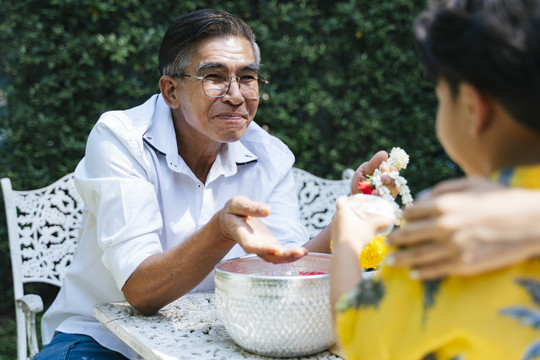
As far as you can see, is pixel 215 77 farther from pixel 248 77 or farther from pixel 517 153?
pixel 517 153

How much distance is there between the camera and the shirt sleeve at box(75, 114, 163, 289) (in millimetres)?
1796

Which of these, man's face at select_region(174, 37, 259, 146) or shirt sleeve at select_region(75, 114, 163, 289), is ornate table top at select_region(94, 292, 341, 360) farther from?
man's face at select_region(174, 37, 259, 146)

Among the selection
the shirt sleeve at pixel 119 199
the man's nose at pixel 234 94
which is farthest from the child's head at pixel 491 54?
the man's nose at pixel 234 94

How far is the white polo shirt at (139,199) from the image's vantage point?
1861 mm

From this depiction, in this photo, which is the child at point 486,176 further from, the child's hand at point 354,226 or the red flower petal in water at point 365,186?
the red flower petal in water at point 365,186

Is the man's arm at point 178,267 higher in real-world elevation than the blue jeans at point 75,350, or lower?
higher

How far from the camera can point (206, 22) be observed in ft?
7.28

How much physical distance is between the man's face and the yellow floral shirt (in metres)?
1.38

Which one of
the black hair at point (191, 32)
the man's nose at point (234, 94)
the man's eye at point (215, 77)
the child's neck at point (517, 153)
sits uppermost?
the black hair at point (191, 32)

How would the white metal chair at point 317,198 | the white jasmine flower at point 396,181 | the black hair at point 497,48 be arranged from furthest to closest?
1. the white metal chair at point 317,198
2. the white jasmine flower at point 396,181
3. the black hair at point 497,48

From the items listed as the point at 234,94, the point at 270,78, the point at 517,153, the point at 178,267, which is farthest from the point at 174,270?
the point at 270,78

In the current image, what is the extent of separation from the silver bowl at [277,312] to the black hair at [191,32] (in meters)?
1.20

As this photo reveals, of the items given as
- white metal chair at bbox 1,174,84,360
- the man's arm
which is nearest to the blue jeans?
the man's arm

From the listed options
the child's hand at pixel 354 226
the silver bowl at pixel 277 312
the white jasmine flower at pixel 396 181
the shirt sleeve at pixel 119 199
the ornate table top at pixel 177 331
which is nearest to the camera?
the child's hand at pixel 354 226
